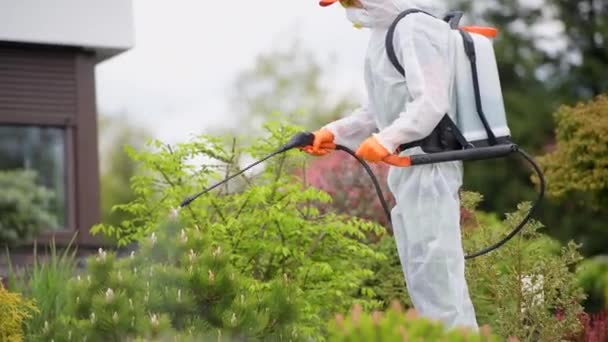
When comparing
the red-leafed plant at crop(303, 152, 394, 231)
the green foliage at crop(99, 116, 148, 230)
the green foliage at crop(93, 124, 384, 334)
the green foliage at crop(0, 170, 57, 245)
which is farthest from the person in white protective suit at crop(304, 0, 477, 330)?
the green foliage at crop(99, 116, 148, 230)

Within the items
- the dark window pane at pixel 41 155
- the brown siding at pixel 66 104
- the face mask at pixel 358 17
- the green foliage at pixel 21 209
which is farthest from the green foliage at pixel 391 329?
the dark window pane at pixel 41 155

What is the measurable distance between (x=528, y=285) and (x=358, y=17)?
2.17m

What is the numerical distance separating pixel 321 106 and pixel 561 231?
12.5m

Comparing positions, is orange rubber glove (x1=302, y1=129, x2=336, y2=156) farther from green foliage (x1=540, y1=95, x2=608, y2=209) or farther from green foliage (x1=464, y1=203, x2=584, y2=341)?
green foliage (x1=540, y1=95, x2=608, y2=209)

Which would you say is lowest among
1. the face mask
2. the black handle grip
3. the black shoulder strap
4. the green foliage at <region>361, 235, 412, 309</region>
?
the green foliage at <region>361, 235, 412, 309</region>

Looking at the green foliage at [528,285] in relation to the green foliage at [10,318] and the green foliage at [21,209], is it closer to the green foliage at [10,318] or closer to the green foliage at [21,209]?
the green foliage at [10,318]

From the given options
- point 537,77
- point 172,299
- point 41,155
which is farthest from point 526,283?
point 537,77

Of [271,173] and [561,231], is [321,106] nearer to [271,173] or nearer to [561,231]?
[561,231]

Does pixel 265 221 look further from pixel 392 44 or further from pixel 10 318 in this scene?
pixel 392 44

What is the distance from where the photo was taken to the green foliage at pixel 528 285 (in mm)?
7707

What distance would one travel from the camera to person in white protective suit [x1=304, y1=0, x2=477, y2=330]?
6.19 meters

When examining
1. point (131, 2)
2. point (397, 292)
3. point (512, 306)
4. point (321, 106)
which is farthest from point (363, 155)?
point (321, 106)

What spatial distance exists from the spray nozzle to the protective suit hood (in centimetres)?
57

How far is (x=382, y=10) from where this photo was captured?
649cm
